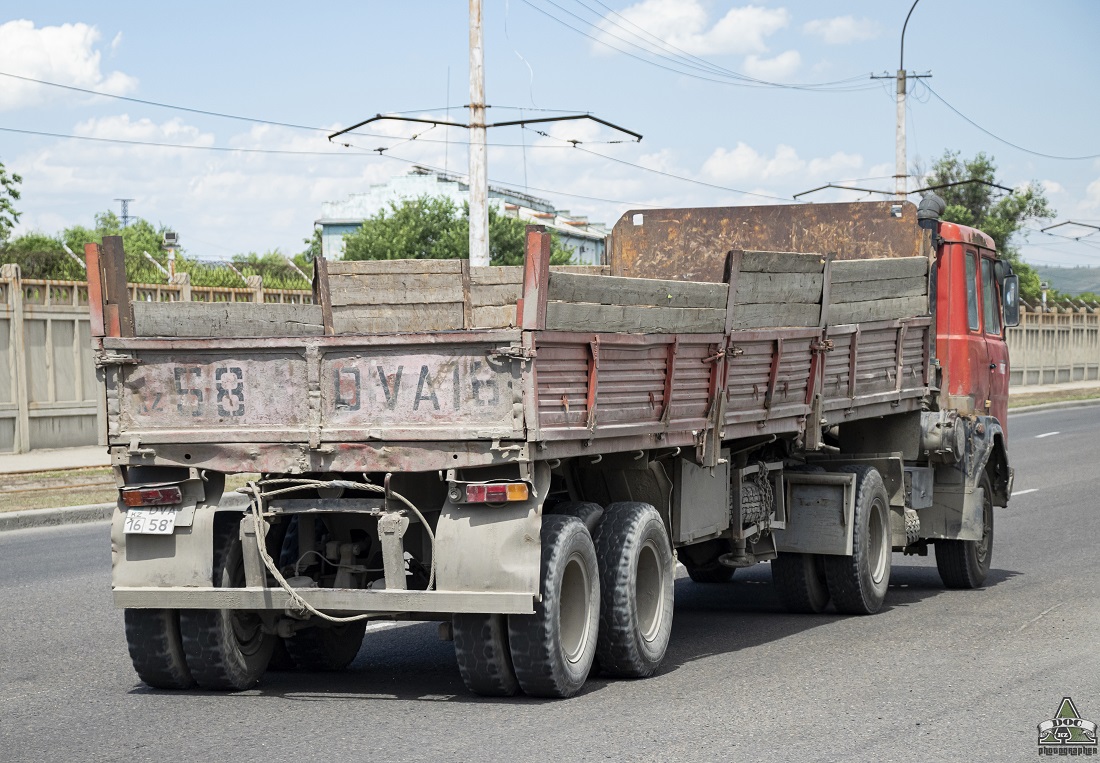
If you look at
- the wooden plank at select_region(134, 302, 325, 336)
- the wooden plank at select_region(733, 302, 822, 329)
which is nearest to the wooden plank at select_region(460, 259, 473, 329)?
the wooden plank at select_region(134, 302, 325, 336)

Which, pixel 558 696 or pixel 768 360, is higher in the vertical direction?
pixel 768 360

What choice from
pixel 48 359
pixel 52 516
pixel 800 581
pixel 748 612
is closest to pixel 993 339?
pixel 800 581

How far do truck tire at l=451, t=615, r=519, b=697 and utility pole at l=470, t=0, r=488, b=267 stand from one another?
57.5ft

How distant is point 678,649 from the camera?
29.0ft

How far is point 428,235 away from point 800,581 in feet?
171

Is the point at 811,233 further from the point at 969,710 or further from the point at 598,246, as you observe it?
the point at 598,246

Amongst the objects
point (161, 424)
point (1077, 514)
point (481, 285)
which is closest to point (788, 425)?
point (481, 285)

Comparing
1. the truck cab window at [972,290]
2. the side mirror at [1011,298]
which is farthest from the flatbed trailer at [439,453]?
the side mirror at [1011,298]

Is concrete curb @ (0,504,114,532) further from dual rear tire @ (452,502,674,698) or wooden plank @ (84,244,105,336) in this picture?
dual rear tire @ (452,502,674,698)

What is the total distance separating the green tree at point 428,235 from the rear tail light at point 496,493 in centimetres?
5046

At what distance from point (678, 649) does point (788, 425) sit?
5.20 ft

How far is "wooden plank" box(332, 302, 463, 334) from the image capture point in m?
7.75

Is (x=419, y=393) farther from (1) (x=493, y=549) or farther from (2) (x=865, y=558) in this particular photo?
(2) (x=865, y=558)

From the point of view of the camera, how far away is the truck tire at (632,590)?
7.53 m
